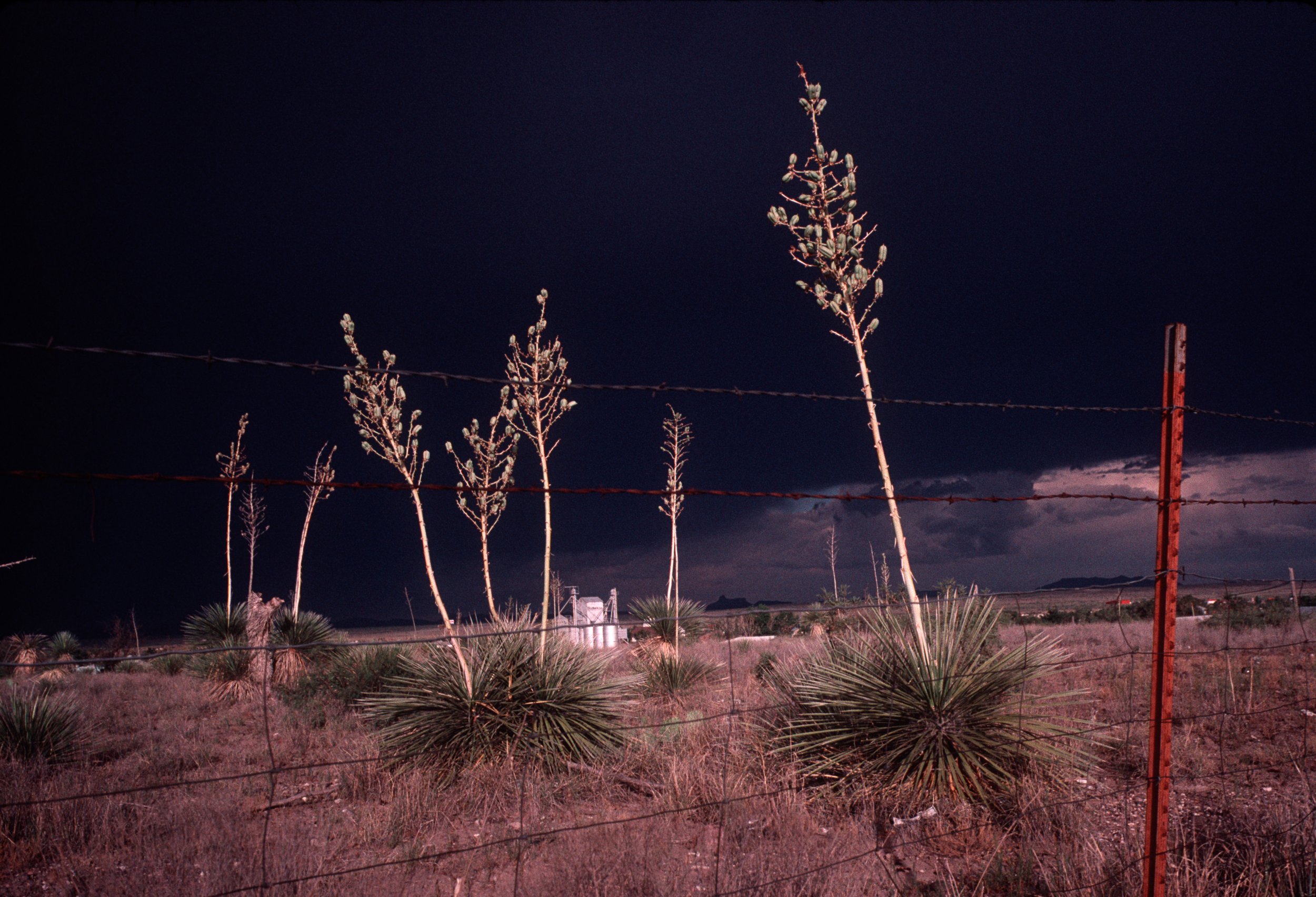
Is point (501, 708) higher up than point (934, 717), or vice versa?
point (934, 717)

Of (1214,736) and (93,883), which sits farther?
(1214,736)

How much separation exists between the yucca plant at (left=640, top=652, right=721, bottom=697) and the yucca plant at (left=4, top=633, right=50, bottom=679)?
15844 mm

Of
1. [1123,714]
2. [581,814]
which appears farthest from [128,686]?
[1123,714]

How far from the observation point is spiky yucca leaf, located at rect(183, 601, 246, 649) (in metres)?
15.4

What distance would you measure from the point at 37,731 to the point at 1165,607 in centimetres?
1026

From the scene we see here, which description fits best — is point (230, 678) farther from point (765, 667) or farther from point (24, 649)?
point (24, 649)

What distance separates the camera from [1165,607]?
333 centimetres

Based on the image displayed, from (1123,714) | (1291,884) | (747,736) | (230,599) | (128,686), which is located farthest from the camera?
(230,599)

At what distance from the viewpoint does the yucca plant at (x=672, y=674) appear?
10.7 metres

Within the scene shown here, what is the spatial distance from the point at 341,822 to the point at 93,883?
4.90 feet

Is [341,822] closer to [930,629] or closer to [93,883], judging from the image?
[93,883]

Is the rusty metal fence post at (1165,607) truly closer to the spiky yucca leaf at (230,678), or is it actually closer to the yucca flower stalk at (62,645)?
the spiky yucca leaf at (230,678)

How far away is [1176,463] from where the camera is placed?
3.43 meters

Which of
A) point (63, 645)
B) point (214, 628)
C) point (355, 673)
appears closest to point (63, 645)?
point (63, 645)
